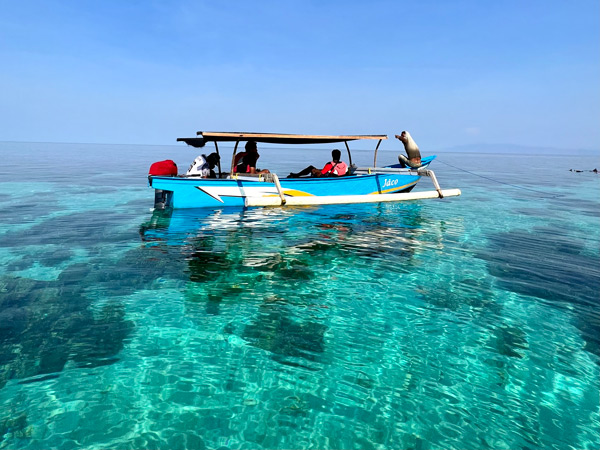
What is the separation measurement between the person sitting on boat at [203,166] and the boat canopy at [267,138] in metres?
0.67

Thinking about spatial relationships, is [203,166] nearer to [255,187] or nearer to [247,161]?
[247,161]

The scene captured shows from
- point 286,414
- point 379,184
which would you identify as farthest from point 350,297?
point 379,184

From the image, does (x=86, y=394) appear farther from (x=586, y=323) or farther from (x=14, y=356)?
(x=586, y=323)

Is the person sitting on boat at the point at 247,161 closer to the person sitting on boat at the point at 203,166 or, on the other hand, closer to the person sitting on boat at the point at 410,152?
the person sitting on boat at the point at 203,166

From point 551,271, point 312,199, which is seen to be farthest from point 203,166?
point 551,271

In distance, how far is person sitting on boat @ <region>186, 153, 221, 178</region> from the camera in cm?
1534

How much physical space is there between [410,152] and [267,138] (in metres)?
7.12

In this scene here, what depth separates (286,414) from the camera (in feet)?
13.7

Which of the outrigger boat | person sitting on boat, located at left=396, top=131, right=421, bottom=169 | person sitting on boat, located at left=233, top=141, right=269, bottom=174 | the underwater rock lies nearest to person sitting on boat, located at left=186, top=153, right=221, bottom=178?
the outrigger boat

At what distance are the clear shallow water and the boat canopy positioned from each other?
4.33 meters

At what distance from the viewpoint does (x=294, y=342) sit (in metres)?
5.62

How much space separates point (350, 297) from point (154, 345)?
11.6 ft

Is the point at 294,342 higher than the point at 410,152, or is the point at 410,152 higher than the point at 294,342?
the point at 410,152

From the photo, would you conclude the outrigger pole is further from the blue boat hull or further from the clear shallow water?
the clear shallow water
